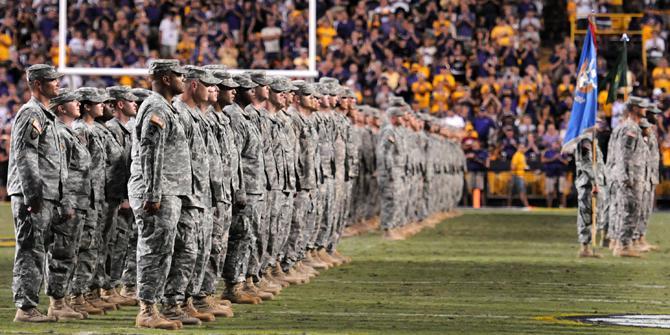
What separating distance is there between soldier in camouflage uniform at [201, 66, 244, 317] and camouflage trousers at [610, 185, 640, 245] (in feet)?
31.0

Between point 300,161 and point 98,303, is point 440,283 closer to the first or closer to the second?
point 300,161

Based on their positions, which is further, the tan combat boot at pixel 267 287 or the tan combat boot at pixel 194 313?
the tan combat boot at pixel 267 287

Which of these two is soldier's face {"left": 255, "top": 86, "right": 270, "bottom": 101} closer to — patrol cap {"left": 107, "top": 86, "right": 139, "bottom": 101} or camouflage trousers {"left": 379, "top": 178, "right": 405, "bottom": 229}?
patrol cap {"left": 107, "top": 86, "right": 139, "bottom": 101}

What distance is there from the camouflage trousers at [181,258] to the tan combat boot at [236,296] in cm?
210

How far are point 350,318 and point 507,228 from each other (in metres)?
16.8

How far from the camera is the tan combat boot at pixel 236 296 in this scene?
1402cm

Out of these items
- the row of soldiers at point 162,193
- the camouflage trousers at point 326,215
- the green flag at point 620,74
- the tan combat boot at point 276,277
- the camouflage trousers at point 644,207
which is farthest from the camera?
the green flag at point 620,74

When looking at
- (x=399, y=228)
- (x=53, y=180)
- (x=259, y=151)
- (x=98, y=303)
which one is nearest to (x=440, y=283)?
(x=259, y=151)

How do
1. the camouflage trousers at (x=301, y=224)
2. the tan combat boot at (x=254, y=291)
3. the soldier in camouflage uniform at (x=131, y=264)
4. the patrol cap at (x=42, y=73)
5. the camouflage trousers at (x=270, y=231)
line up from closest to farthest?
the patrol cap at (x=42, y=73), the soldier in camouflage uniform at (x=131, y=264), the tan combat boot at (x=254, y=291), the camouflage trousers at (x=270, y=231), the camouflage trousers at (x=301, y=224)

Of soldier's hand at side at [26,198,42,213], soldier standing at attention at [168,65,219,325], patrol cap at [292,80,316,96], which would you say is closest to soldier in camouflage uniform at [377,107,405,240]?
patrol cap at [292,80,316,96]

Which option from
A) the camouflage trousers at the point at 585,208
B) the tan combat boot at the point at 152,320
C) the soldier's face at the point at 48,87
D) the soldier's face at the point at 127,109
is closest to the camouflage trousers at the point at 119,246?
the soldier's face at the point at 127,109

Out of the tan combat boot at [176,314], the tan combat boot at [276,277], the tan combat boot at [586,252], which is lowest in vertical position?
the tan combat boot at [586,252]

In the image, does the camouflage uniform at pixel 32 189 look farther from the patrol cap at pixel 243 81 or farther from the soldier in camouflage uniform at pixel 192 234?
the patrol cap at pixel 243 81

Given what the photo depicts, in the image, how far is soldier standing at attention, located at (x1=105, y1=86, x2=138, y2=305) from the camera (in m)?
13.6
